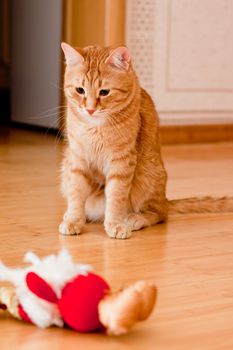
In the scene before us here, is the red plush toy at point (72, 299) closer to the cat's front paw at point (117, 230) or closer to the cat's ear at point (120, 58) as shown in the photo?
the cat's front paw at point (117, 230)

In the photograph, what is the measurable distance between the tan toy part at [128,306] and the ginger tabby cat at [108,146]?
2.52 ft

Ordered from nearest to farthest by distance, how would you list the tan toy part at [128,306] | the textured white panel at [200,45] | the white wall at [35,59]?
1. the tan toy part at [128,306]
2. the textured white panel at [200,45]
3. the white wall at [35,59]

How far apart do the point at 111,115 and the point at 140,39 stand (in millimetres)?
1997

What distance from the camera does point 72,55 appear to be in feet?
6.32

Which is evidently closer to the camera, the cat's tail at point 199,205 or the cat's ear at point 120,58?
the cat's ear at point 120,58

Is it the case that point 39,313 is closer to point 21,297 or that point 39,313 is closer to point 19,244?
point 21,297

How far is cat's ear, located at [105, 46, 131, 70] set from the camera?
1892 mm

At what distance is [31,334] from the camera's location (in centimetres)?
122

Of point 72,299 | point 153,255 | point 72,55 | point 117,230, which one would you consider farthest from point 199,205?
point 72,299

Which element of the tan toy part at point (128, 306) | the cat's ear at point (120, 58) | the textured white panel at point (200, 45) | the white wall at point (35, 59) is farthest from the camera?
the white wall at point (35, 59)

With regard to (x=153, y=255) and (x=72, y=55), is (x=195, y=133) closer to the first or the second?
(x=72, y=55)

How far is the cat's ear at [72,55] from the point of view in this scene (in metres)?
1.91

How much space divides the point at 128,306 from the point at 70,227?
831mm

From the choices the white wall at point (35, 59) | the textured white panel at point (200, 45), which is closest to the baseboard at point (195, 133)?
the textured white panel at point (200, 45)
